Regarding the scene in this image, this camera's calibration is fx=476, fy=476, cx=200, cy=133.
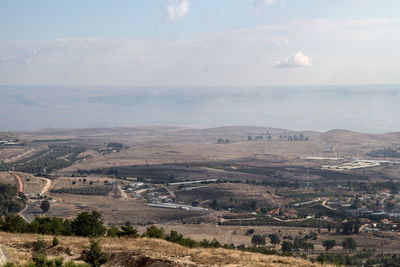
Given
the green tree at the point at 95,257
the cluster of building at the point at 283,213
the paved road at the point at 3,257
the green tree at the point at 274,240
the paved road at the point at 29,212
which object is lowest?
the cluster of building at the point at 283,213

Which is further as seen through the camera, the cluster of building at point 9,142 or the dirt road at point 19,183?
the cluster of building at point 9,142

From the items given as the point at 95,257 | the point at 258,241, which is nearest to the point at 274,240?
the point at 258,241

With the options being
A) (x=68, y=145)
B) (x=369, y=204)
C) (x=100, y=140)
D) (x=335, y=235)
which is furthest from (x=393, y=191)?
(x=100, y=140)

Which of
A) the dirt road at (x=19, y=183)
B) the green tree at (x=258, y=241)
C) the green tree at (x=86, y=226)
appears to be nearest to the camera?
the green tree at (x=86, y=226)

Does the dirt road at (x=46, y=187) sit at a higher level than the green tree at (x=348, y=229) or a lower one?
higher

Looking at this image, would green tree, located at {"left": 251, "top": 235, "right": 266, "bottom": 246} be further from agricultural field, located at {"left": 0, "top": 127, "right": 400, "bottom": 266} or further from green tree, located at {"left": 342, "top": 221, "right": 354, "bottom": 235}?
green tree, located at {"left": 342, "top": 221, "right": 354, "bottom": 235}

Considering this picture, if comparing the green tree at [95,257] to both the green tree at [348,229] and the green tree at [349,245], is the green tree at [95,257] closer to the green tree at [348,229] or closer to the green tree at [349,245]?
the green tree at [349,245]

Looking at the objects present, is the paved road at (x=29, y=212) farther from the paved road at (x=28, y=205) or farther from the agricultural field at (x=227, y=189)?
the agricultural field at (x=227, y=189)

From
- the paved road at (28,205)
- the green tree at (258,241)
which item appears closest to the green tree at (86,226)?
the green tree at (258,241)

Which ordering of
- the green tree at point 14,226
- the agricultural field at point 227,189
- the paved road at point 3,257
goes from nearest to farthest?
the paved road at point 3,257
the green tree at point 14,226
the agricultural field at point 227,189

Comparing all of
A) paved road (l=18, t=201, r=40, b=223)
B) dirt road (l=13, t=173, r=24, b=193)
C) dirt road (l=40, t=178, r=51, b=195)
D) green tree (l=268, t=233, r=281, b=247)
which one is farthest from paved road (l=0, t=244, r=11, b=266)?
dirt road (l=13, t=173, r=24, b=193)
